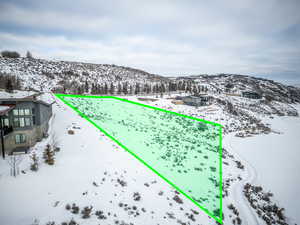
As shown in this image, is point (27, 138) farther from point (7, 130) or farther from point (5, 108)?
point (5, 108)

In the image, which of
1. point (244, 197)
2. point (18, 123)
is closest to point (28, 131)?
point (18, 123)

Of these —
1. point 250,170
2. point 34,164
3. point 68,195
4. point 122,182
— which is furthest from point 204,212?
point 34,164

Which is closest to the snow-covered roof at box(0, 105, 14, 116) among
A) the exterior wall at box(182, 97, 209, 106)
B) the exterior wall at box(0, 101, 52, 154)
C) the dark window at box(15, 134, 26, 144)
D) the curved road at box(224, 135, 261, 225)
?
the exterior wall at box(0, 101, 52, 154)

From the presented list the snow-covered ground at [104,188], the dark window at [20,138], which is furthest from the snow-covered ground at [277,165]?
the dark window at [20,138]

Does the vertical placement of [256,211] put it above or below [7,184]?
below

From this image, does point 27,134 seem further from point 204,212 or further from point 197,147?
point 204,212

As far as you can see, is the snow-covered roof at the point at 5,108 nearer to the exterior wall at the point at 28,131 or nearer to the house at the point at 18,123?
the house at the point at 18,123
